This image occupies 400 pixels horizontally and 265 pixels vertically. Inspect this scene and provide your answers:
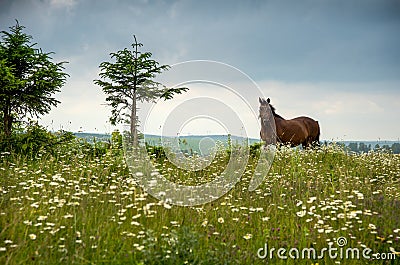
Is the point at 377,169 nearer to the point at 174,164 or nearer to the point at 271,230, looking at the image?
the point at 174,164

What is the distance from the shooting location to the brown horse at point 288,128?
18.3m

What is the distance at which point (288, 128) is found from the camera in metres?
20.6

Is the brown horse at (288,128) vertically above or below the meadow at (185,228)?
above

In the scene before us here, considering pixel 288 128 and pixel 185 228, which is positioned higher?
pixel 288 128

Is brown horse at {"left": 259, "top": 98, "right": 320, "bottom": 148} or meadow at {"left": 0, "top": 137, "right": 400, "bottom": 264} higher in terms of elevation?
brown horse at {"left": 259, "top": 98, "right": 320, "bottom": 148}

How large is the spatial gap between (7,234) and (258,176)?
6.36m

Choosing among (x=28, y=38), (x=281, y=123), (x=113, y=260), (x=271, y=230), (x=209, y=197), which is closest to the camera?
(x=113, y=260)

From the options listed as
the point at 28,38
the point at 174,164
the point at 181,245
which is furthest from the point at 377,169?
the point at 28,38

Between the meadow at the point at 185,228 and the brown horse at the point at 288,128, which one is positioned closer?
the meadow at the point at 185,228

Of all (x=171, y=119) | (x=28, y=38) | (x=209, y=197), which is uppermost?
(x=28, y=38)

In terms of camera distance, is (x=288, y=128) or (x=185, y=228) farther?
(x=288, y=128)

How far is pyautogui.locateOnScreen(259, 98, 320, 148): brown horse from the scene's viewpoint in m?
18.3

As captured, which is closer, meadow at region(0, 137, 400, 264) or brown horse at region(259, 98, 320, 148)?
meadow at region(0, 137, 400, 264)

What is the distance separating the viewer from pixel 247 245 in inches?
246
